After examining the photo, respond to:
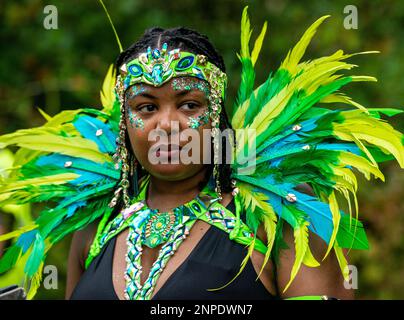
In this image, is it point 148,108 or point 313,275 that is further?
point 148,108

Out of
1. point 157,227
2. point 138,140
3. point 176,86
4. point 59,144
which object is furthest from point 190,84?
point 59,144

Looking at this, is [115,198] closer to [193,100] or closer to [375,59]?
[193,100]

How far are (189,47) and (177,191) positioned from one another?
569 millimetres

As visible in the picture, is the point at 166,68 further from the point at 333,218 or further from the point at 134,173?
the point at 333,218

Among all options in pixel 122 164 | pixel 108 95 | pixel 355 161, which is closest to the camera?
pixel 355 161

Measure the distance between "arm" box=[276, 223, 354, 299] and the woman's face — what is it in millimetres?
453

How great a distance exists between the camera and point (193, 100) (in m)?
3.09

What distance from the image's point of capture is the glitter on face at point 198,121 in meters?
3.05

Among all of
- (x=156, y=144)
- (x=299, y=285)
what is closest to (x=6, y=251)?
(x=156, y=144)

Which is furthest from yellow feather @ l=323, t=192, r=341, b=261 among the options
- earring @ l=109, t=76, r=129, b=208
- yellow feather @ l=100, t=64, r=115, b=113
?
yellow feather @ l=100, t=64, r=115, b=113

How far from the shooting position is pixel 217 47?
21.8ft

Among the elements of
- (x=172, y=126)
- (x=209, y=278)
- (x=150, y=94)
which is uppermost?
(x=150, y=94)

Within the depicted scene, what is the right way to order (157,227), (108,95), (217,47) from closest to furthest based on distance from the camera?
(157,227) < (108,95) < (217,47)

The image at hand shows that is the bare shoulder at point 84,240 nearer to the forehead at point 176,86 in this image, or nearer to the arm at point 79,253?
the arm at point 79,253
